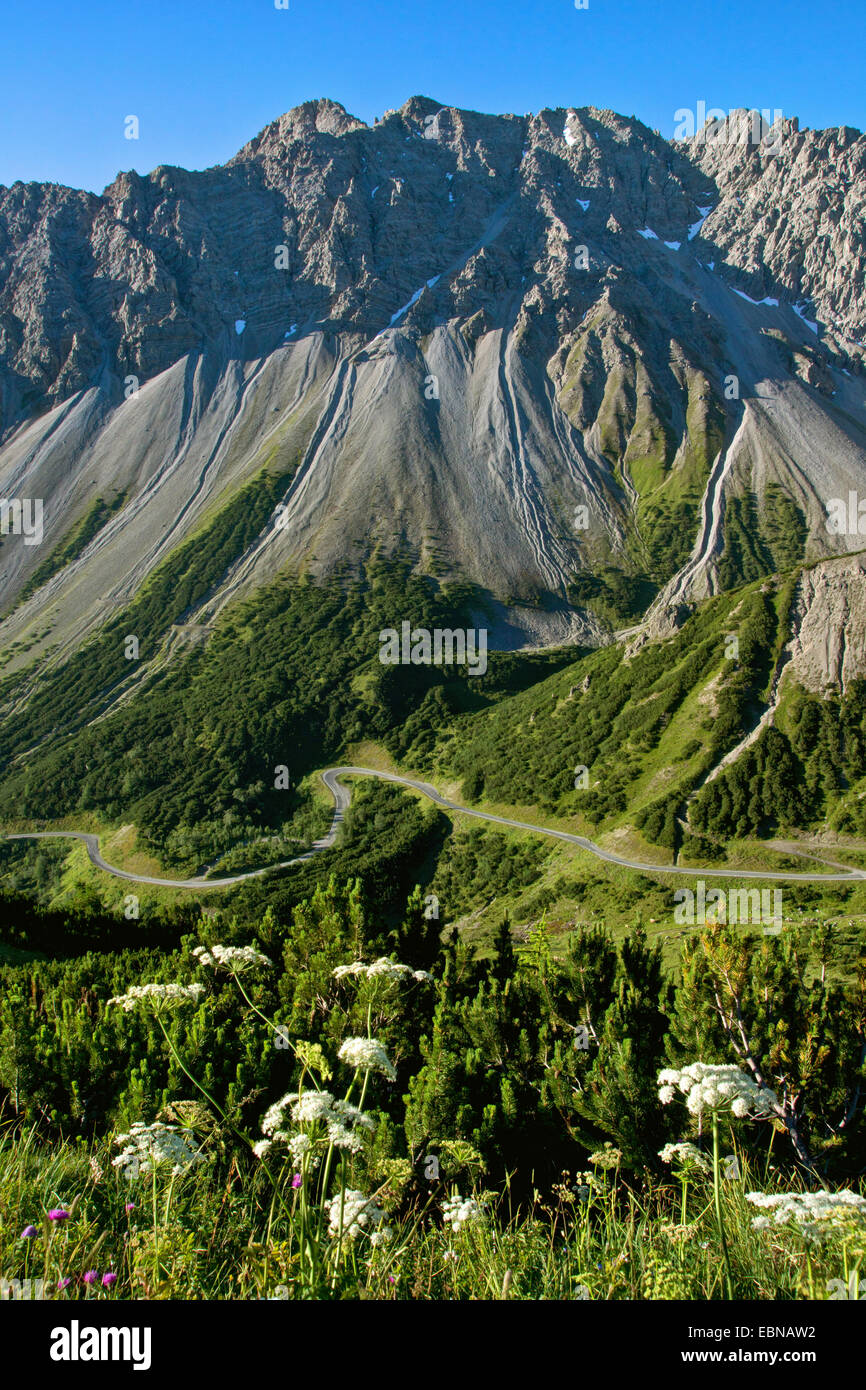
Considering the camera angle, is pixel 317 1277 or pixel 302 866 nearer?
pixel 317 1277

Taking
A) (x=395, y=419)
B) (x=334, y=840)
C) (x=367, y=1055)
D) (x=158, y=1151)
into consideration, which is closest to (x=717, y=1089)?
(x=367, y=1055)

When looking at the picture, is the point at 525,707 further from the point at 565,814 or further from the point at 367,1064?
the point at 367,1064

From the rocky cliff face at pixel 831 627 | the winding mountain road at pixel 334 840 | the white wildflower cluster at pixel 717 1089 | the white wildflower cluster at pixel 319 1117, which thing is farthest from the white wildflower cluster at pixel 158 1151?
the rocky cliff face at pixel 831 627

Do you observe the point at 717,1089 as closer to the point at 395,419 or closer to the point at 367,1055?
the point at 367,1055

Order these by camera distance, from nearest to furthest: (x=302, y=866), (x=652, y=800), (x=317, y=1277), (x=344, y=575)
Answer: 1. (x=317, y=1277)
2. (x=652, y=800)
3. (x=302, y=866)
4. (x=344, y=575)

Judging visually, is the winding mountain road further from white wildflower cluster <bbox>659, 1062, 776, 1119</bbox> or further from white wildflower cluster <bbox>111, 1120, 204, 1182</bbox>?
white wildflower cluster <bbox>111, 1120, 204, 1182</bbox>

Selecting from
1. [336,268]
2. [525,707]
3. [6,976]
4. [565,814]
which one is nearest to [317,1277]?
[6,976]
